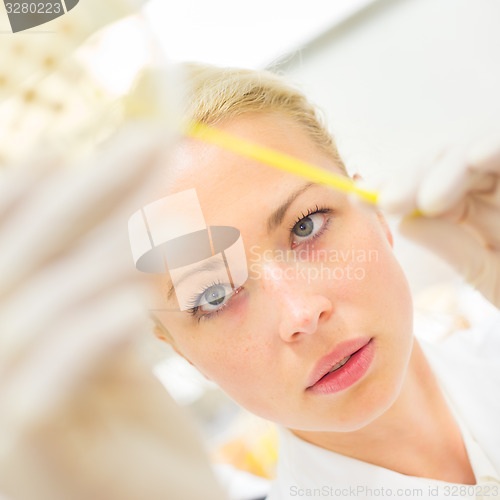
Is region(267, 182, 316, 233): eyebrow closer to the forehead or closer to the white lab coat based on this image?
the forehead

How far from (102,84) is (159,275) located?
154mm

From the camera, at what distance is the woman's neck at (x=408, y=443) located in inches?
18.3

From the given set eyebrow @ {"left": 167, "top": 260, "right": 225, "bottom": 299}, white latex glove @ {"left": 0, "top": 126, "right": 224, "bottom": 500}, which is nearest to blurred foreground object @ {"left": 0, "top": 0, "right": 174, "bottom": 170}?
white latex glove @ {"left": 0, "top": 126, "right": 224, "bottom": 500}

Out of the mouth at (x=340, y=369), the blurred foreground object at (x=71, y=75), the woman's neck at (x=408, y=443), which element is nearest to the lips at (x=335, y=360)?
the mouth at (x=340, y=369)

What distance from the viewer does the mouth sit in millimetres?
387

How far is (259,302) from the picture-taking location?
39 cm

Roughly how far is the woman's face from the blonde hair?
0.6 inches

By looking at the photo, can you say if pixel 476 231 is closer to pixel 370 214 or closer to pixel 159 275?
pixel 370 214

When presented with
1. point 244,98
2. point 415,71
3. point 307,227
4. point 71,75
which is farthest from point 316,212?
point 415,71

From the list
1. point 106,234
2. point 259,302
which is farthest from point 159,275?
point 106,234

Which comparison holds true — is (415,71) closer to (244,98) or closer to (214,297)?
(244,98)

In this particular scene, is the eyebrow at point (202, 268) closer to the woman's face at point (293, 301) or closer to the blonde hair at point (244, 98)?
the woman's face at point (293, 301)

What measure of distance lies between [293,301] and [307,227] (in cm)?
7

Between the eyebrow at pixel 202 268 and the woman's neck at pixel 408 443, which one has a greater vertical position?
the eyebrow at pixel 202 268
